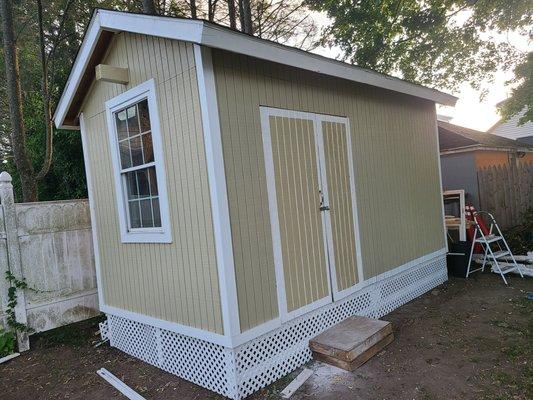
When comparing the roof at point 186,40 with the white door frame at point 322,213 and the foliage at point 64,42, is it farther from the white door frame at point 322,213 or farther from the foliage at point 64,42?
the foliage at point 64,42

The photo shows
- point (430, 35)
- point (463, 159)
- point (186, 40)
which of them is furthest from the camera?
point (430, 35)

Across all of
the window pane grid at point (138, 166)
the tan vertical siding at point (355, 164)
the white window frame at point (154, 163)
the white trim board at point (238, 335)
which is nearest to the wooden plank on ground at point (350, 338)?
the white trim board at point (238, 335)

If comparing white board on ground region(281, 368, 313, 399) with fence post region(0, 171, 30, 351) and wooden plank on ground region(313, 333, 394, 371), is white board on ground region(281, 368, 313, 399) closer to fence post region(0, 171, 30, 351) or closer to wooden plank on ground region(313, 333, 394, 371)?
wooden plank on ground region(313, 333, 394, 371)

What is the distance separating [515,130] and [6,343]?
22.4m

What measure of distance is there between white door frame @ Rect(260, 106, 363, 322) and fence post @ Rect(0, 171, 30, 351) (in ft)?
10.2

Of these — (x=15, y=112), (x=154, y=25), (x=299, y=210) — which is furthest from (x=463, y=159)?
(x=15, y=112)

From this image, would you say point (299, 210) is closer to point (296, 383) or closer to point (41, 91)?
point (296, 383)

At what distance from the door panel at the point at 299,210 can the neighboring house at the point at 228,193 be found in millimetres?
17

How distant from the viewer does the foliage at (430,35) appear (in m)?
10.5

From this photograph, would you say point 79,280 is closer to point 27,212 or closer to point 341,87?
point 27,212

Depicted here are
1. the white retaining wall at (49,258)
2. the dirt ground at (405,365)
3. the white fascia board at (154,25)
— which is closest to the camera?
the white fascia board at (154,25)

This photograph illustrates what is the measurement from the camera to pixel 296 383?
10.6 feet

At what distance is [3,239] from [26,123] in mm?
5281

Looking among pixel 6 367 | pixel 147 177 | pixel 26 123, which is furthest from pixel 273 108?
pixel 26 123
